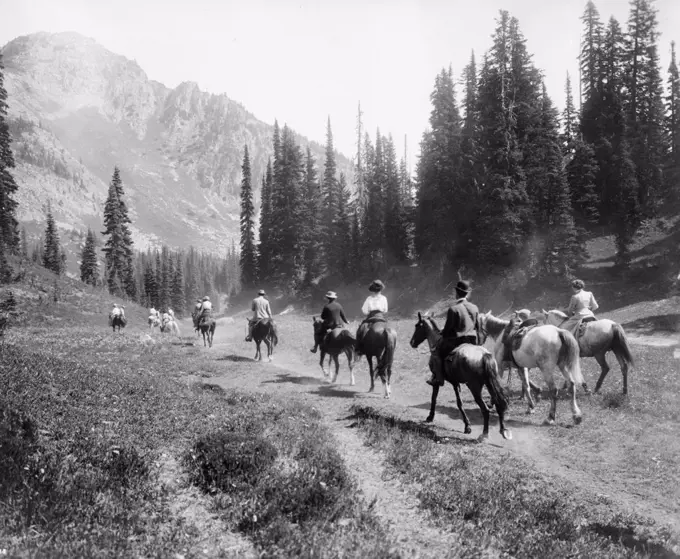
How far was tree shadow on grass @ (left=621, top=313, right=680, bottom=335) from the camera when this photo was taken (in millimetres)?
27416

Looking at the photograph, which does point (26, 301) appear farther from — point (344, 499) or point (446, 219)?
point (344, 499)

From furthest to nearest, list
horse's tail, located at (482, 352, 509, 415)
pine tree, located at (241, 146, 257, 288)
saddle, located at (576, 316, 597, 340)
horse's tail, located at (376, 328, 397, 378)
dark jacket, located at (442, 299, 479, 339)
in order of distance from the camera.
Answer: pine tree, located at (241, 146, 257, 288), horse's tail, located at (376, 328, 397, 378), saddle, located at (576, 316, 597, 340), dark jacket, located at (442, 299, 479, 339), horse's tail, located at (482, 352, 509, 415)

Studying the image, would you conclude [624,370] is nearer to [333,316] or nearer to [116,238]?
[333,316]

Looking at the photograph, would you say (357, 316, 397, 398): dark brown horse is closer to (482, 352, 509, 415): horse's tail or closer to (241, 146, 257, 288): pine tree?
(482, 352, 509, 415): horse's tail

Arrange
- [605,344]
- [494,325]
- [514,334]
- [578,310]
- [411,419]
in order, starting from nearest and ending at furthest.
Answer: [411,419] → [514,334] → [605,344] → [578,310] → [494,325]

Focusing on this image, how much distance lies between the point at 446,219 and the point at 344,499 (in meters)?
47.4

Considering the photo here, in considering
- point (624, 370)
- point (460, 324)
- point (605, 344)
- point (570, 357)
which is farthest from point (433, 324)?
point (624, 370)

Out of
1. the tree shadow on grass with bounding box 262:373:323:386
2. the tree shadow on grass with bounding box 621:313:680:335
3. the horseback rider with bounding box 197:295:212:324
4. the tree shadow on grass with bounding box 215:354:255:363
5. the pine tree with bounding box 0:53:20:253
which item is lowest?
the tree shadow on grass with bounding box 262:373:323:386

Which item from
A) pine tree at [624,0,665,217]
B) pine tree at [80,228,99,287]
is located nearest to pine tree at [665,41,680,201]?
pine tree at [624,0,665,217]

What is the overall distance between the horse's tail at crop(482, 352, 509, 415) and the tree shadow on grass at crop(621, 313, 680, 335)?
72.8 feet

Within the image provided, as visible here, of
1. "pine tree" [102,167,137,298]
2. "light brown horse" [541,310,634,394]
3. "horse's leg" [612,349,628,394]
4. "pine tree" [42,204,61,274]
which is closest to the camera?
"horse's leg" [612,349,628,394]

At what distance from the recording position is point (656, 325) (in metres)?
28.7

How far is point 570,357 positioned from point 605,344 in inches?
118

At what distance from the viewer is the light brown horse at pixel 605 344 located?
13609 millimetres
